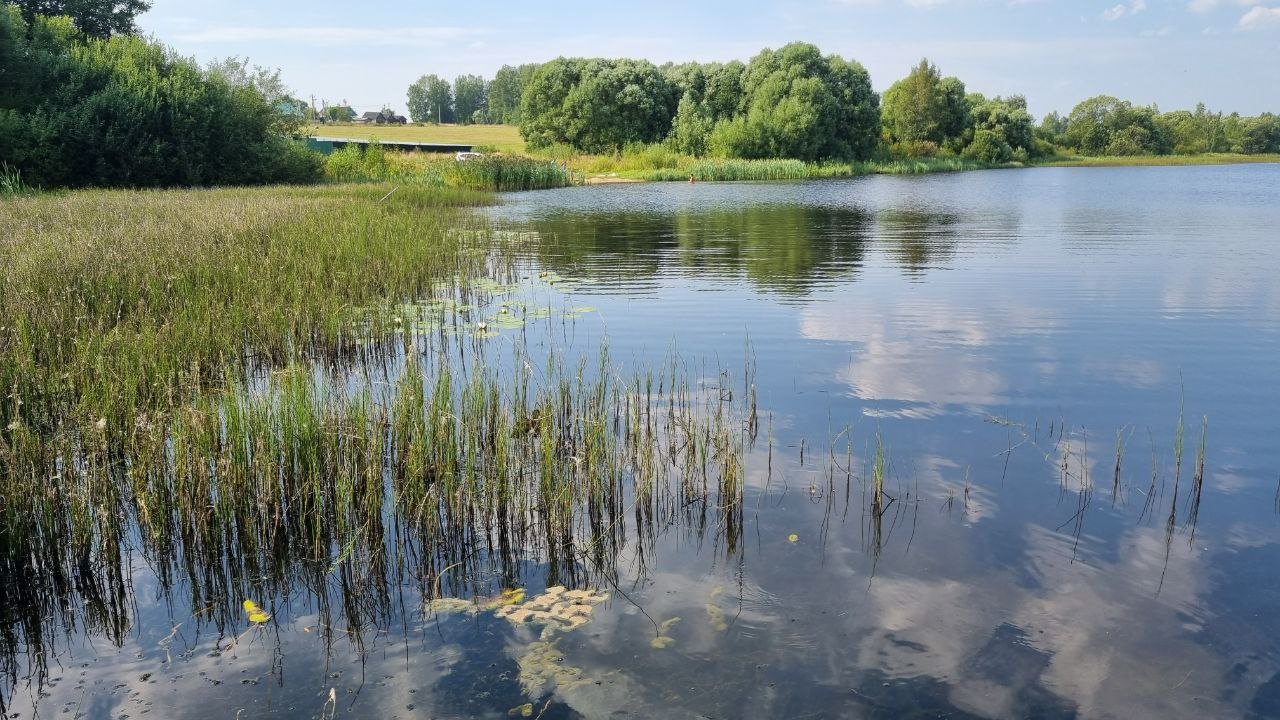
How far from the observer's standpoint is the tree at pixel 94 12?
47.8m

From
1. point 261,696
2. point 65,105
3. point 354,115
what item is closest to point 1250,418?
point 261,696

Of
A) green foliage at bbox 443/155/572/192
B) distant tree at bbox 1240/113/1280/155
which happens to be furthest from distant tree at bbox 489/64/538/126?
green foliage at bbox 443/155/572/192

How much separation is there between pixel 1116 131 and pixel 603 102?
76.2 m

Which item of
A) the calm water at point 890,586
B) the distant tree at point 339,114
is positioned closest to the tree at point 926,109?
the distant tree at point 339,114

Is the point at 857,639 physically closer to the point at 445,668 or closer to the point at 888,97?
the point at 445,668

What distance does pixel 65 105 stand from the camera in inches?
1272

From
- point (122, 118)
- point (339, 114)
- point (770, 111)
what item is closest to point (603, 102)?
point (770, 111)

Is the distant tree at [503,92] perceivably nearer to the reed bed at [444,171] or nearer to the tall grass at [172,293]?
the reed bed at [444,171]

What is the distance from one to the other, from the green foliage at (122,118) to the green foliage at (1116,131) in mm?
110118

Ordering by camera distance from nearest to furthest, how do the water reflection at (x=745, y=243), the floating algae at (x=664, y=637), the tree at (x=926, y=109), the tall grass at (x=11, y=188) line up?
the floating algae at (x=664, y=637) < the water reflection at (x=745, y=243) < the tall grass at (x=11, y=188) < the tree at (x=926, y=109)

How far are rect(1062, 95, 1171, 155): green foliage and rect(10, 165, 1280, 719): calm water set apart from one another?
398 feet

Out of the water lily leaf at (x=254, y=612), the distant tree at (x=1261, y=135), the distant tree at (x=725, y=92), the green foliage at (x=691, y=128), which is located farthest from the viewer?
the distant tree at (x=1261, y=135)

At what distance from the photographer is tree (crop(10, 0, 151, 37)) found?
157ft

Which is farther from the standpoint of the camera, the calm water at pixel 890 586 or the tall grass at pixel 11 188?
the tall grass at pixel 11 188
